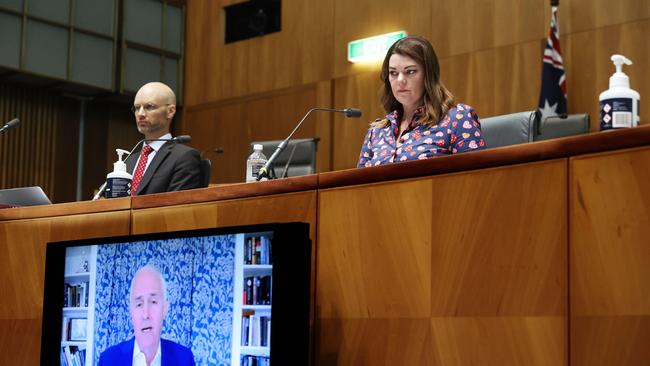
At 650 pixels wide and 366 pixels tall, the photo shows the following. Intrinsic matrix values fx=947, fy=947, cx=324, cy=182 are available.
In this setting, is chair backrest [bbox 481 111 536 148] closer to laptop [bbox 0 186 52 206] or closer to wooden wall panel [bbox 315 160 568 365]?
wooden wall panel [bbox 315 160 568 365]

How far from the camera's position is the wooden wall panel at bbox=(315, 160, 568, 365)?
220 centimetres

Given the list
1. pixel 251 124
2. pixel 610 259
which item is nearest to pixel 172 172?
pixel 610 259

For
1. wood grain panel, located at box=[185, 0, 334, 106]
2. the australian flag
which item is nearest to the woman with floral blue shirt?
the australian flag

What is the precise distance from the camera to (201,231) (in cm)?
262

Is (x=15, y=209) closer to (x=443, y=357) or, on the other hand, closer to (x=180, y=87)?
(x=443, y=357)

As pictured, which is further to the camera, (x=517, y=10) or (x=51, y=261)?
(x=517, y=10)

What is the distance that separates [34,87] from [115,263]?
6.64 m

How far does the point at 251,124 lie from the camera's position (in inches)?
355

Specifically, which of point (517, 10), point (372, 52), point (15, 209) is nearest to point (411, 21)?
point (372, 52)

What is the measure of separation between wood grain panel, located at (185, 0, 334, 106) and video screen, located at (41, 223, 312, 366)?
5.77 meters

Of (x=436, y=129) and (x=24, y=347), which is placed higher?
(x=436, y=129)

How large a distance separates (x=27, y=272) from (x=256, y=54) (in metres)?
5.95

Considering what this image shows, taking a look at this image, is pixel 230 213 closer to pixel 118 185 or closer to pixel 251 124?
pixel 118 185

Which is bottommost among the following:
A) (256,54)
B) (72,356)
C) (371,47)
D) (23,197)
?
(72,356)
